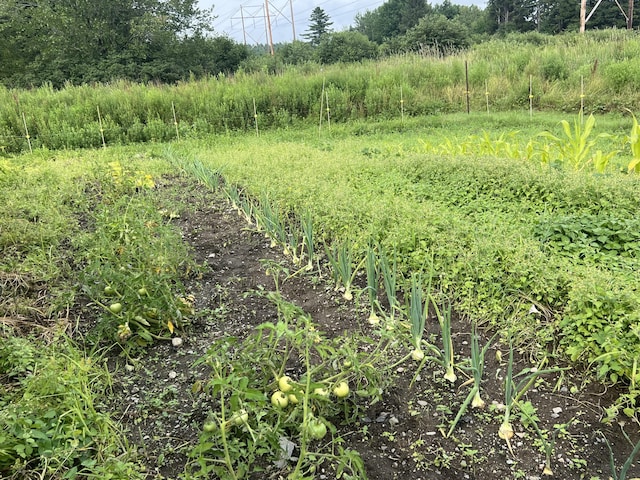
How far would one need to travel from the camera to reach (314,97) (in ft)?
37.9

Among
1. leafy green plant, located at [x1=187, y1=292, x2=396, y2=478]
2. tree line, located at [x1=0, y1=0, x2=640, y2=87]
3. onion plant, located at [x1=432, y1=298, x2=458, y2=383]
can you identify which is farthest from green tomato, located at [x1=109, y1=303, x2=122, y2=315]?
tree line, located at [x1=0, y1=0, x2=640, y2=87]

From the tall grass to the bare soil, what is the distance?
8.81 m

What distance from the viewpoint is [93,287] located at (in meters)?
2.44

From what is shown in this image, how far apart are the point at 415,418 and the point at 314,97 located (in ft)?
34.8

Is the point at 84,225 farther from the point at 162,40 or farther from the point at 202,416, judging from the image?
the point at 162,40

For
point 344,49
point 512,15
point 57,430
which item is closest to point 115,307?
point 57,430

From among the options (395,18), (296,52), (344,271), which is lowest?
(344,271)

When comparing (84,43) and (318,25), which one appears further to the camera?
(318,25)

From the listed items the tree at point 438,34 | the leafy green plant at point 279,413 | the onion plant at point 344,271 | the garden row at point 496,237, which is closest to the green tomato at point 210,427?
the leafy green plant at point 279,413

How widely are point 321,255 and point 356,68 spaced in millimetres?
10865

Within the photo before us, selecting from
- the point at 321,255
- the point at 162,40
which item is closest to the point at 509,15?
the point at 162,40

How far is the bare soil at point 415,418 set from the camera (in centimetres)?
160

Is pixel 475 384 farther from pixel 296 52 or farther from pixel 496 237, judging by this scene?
pixel 296 52

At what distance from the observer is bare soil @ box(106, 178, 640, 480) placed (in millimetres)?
1603
